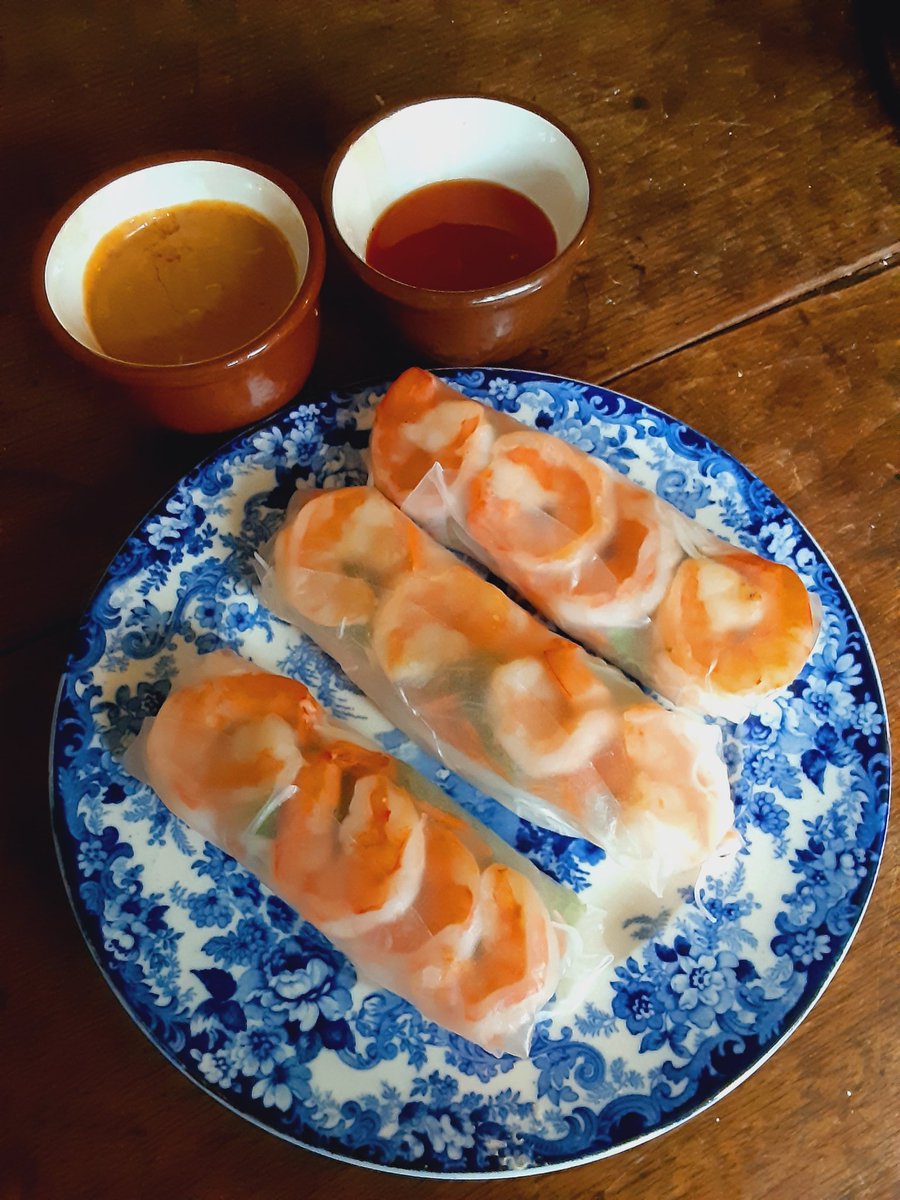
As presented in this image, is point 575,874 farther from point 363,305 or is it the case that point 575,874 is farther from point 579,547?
point 363,305

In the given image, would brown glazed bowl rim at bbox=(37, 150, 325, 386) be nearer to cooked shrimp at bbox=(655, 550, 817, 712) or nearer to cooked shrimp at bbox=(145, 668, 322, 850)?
cooked shrimp at bbox=(145, 668, 322, 850)

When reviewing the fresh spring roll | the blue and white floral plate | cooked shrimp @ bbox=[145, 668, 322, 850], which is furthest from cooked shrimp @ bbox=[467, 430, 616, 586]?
cooked shrimp @ bbox=[145, 668, 322, 850]

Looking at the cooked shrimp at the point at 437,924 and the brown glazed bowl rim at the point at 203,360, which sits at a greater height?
the brown glazed bowl rim at the point at 203,360

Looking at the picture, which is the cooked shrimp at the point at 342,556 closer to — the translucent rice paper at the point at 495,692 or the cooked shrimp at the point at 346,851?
the translucent rice paper at the point at 495,692

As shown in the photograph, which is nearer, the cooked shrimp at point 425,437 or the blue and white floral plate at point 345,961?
the blue and white floral plate at point 345,961

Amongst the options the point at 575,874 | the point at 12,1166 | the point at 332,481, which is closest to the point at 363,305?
the point at 332,481

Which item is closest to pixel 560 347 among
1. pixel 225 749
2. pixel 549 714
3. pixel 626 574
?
pixel 626 574

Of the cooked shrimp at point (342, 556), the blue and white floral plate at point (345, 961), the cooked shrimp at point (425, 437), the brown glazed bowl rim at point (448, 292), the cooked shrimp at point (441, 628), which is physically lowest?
the blue and white floral plate at point (345, 961)

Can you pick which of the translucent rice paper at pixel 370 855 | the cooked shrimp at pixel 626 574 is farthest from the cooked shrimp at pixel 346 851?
the cooked shrimp at pixel 626 574
